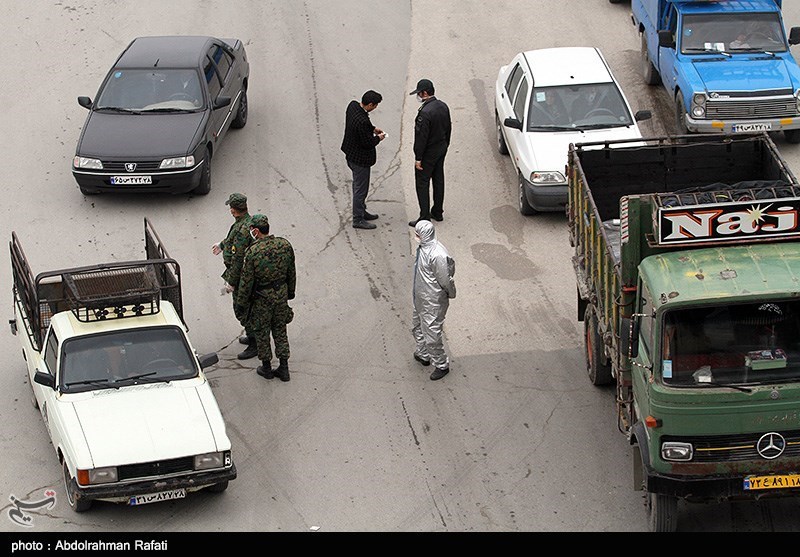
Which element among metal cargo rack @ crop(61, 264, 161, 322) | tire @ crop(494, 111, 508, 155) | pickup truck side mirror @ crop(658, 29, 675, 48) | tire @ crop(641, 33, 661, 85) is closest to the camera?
metal cargo rack @ crop(61, 264, 161, 322)

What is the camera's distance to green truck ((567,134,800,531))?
405 inches

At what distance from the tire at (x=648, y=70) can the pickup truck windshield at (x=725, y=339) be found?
11404mm

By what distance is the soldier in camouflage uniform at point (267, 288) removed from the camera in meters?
13.6

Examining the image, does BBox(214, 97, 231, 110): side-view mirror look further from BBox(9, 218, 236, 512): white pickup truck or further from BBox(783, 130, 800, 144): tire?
BBox(783, 130, 800, 144): tire

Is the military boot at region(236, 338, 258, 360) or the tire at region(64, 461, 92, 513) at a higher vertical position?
the tire at region(64, 461, 92, 513)

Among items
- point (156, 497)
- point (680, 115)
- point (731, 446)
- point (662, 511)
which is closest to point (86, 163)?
point (156, 497)

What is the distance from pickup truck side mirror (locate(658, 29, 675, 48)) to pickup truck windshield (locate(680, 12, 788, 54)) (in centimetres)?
15

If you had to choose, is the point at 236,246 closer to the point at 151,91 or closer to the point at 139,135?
the point at 139,135

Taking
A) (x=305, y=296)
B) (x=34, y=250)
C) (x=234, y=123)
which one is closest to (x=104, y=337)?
(x=305, y=296)

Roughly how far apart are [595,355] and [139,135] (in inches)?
287

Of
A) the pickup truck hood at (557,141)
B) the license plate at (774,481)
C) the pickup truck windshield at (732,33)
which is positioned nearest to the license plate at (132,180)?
the pickup truck hood at (557,141)

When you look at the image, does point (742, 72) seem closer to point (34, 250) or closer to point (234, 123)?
point (234, 123)

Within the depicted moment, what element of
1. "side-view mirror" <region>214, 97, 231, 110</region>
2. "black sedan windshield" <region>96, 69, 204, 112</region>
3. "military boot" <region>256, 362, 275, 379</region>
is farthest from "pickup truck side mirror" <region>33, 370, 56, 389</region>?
"side-view mirror" <region>214, 97, 231, 110</region>

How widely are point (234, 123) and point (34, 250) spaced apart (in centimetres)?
439
